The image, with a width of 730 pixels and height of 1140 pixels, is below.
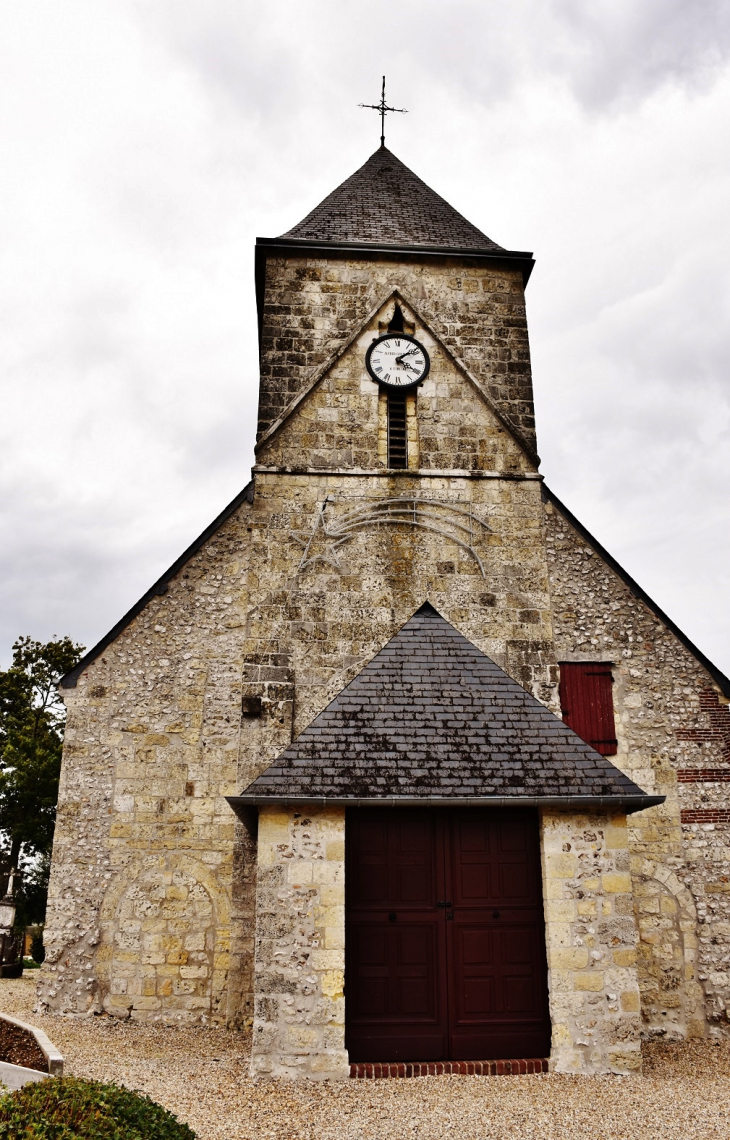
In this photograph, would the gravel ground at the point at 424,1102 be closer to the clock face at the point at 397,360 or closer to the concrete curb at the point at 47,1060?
the concrete curb at the point at 47,1060

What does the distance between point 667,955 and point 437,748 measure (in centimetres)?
464

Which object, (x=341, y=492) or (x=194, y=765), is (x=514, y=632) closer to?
(x=341, y=492)

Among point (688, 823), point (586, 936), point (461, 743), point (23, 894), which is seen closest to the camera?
point (586, 936)

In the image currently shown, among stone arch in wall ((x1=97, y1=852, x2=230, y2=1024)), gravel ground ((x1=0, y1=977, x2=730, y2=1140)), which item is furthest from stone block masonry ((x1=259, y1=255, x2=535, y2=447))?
gravel ground ((x1=0, y1=977, x2=730, y2=1140))

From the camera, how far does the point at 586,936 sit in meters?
7.18

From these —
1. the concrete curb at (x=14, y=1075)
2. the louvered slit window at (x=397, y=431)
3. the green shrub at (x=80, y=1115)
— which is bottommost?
the concrete curb at (x=14, y=1075)

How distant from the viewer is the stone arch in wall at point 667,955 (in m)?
9.62

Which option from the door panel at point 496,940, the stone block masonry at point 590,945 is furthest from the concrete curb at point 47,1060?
the stone block masonry at point 590,945

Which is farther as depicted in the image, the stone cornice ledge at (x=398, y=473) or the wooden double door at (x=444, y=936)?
the stone cornice ledge at (x=398, y=473)

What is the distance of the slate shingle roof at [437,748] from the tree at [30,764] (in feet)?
47.2

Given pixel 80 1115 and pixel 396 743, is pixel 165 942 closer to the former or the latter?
pixel 396 743

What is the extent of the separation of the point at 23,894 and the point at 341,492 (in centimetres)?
1697

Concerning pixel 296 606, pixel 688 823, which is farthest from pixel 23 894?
pixel 688 823

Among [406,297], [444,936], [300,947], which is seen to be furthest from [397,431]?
[300,947]
